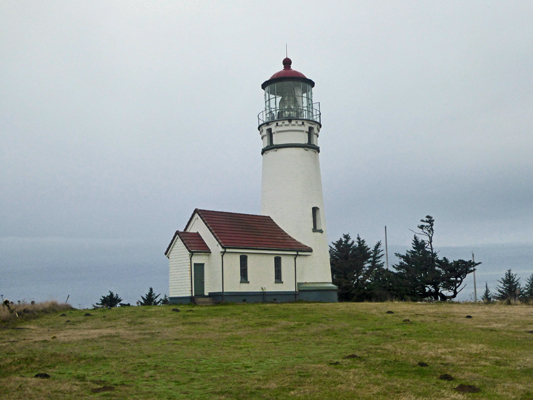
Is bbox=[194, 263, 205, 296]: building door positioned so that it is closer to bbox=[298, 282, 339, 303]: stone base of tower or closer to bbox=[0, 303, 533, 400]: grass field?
bbox=[298, 282, 339, 303]: stone base of tower

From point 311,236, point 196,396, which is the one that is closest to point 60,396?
point 196,396

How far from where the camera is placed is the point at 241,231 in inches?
1153

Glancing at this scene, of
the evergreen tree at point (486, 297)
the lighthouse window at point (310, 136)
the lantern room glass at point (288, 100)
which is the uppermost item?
the lantern room glass at point (288, 100)

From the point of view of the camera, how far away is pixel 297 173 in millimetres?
31688

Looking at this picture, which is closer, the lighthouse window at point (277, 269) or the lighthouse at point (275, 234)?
the lighthouse at point (275, 234)

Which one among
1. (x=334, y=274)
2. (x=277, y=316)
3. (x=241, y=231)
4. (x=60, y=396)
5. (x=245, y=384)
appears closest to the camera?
(x=60, y=396)

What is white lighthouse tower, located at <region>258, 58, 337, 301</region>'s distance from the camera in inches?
1246

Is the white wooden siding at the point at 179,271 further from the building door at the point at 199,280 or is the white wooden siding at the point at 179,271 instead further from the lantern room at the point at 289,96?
the lantern room at the point at 289,96

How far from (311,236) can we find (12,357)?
71.3 feet

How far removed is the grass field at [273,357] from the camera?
898 centimetres

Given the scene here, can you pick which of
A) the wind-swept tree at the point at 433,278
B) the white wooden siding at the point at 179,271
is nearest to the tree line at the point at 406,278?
the wind-swept tree at the point at 433,278

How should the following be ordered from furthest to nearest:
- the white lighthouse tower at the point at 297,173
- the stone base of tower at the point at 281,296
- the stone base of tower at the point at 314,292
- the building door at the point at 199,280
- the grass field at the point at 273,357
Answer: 1. the white lighthouse tower at the point at 297,173
2. the stone base of tower at the point at 314,292
3. the building door at the point at 199,280
4. the stone base of tower at the point at 281,296
5. the grass field at the point at 273,357

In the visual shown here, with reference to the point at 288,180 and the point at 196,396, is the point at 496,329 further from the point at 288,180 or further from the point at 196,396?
the point at 288,180

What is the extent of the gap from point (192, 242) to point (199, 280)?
1.97 meters
